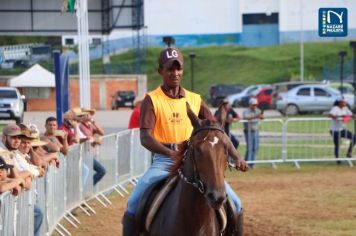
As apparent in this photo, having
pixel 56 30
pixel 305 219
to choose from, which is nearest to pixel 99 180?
pixel 305 219

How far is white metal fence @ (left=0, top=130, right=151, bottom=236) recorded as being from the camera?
35.2ft

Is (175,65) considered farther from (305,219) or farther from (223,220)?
(305,219)

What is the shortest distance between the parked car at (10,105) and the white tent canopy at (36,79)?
407 centimetres

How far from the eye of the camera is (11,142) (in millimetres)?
11953

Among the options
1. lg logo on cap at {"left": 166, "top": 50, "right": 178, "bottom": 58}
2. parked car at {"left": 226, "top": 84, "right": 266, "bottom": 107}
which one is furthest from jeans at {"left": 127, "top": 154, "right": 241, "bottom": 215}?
parked car at {"left": 226, "top": 84, "right": 266, "bottom": 107}

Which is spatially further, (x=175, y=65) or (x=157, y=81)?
(x=157, y=81)

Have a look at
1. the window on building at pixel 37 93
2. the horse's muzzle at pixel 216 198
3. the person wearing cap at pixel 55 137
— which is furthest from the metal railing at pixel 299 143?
the window on building at pixel 37 93

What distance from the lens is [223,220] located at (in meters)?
8.51

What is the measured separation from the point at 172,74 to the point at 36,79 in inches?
1553

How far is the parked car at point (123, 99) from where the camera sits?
60250 millimetres

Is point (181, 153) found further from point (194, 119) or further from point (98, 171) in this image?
point (98, 171)

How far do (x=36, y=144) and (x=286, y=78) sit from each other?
187 ft

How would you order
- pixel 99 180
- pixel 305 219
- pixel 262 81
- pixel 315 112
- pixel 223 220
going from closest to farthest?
pixel 223 220 → pixel 305 219 → pixel 99 180 → pixel 315 112 → pixel 262 81

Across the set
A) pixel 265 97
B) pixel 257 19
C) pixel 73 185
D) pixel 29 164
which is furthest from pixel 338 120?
pixel 257 19
